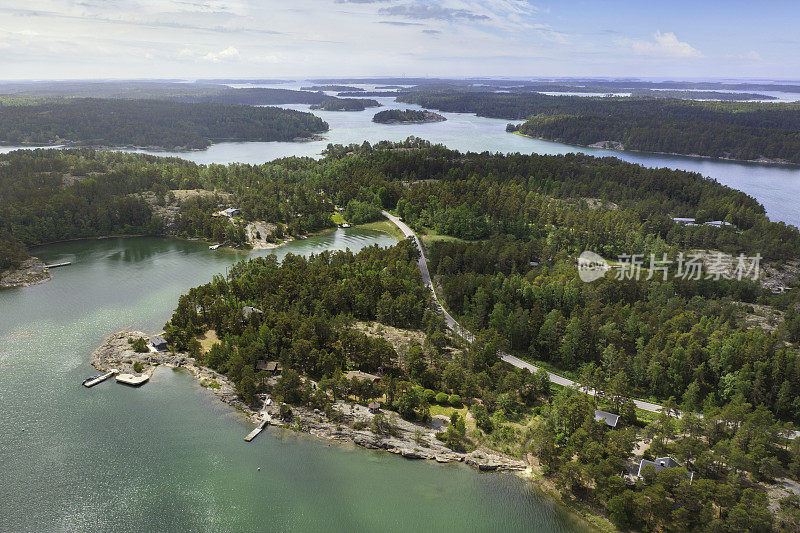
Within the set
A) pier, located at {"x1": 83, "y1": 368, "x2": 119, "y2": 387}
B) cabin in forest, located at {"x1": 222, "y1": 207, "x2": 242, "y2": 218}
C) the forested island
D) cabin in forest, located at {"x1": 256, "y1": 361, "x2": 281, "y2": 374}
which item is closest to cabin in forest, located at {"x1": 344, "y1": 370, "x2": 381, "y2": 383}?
the forested island

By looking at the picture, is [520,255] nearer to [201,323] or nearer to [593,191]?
[201,323]

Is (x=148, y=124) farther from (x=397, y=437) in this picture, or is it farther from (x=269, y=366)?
(x=397, y=437)

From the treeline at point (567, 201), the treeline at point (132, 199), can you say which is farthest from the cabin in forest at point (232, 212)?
the treeline at point (567, 201)

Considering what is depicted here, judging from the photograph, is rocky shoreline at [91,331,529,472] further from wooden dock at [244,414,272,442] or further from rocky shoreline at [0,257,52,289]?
rocky shoreline at [0,257,52,289]

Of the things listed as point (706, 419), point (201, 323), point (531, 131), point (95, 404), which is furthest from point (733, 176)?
point (95, 404)

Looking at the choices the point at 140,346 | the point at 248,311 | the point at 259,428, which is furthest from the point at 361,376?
the point at 140,346

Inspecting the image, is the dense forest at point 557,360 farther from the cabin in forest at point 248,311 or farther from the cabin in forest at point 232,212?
the cabin in forest at point 232,212
